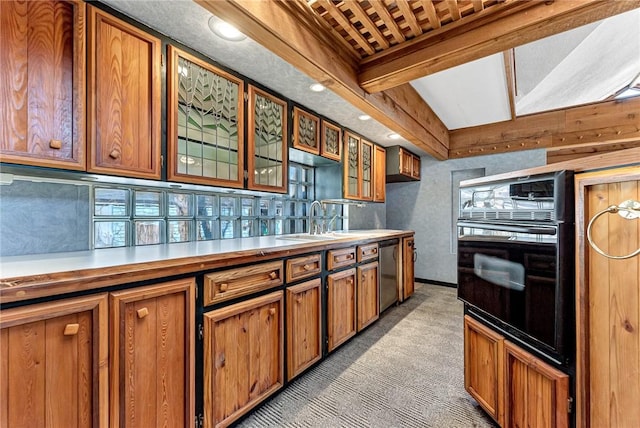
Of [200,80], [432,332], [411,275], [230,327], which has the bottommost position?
[432,332]

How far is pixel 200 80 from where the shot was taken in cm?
168

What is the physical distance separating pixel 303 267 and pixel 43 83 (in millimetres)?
1595

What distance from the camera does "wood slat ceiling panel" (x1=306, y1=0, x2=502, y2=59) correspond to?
1.50m

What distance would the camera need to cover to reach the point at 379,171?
12.8 ft

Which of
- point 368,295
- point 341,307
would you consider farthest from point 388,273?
point 341,307

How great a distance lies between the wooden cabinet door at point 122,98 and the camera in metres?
1.25

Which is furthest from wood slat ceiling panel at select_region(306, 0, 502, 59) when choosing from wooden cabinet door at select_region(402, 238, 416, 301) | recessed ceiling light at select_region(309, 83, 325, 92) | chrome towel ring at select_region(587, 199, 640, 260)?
wooden cabinet door at select_region(402, 238, 416, 301)

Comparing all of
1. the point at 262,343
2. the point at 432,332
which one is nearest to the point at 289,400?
the point at 262,343

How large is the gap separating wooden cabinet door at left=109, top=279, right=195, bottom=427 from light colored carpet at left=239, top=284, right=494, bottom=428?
1.74 feet

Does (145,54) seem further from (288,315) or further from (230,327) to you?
(288,315)

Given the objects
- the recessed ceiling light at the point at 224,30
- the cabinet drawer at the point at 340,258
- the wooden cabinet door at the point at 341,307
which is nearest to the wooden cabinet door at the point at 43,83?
the recessed ceiling light at the point at 224,30

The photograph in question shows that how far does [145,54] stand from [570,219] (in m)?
2.08

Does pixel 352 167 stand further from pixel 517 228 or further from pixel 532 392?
pixel 532 392

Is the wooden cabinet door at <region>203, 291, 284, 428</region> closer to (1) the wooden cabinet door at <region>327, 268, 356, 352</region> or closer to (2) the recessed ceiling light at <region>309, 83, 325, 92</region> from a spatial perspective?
(1) the wooden cabinet door at <region>327, 268, 356, 352</region>
